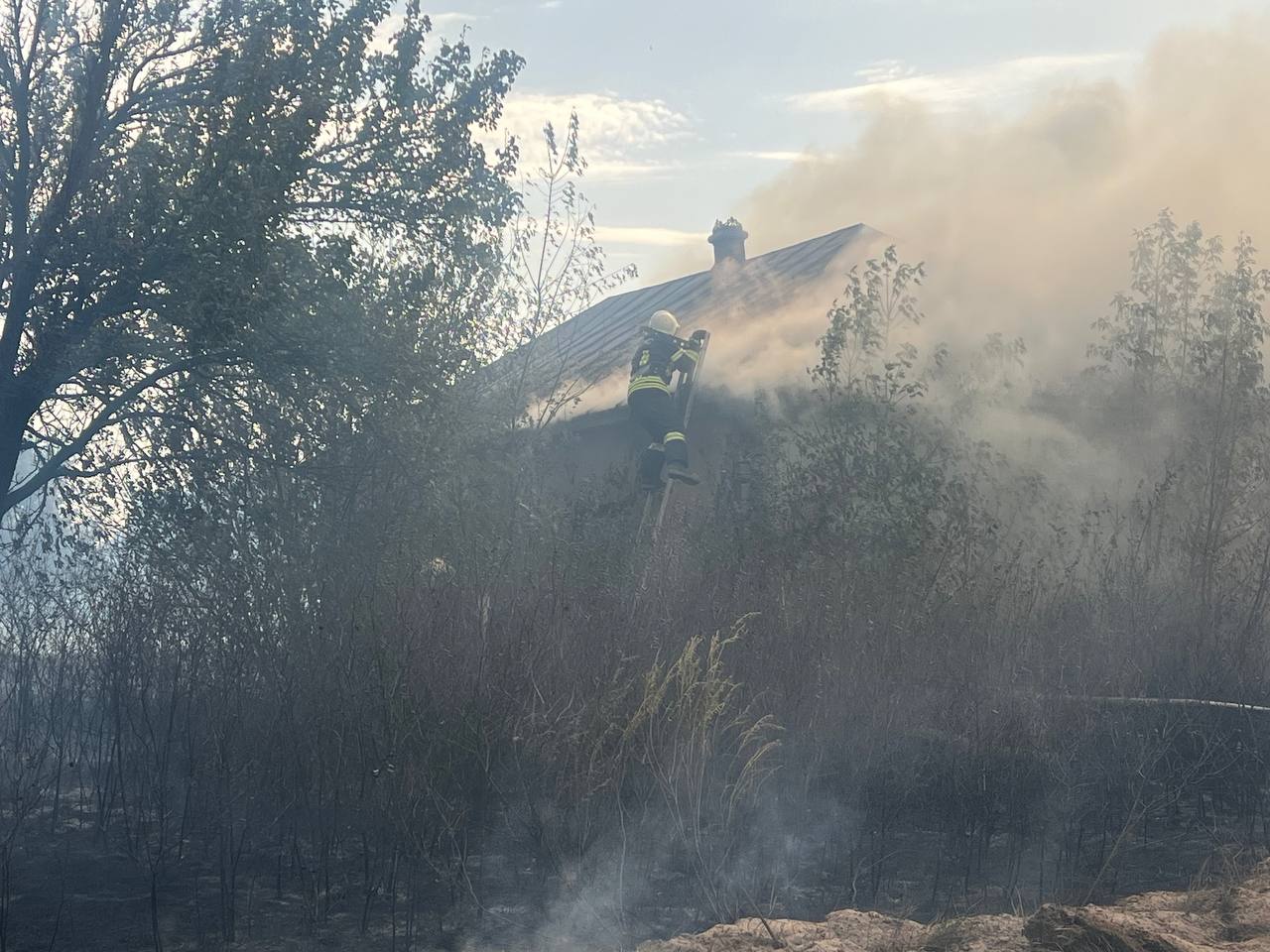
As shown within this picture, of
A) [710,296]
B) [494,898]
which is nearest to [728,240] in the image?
[710,296]

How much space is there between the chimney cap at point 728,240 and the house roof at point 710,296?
1.89ft

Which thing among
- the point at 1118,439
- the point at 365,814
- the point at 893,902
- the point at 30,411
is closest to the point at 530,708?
the point at 365,814

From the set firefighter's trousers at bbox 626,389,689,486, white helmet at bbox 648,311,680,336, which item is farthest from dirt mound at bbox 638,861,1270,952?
white helmet at bbox 648,311,680,336

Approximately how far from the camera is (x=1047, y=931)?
4758 millimetres

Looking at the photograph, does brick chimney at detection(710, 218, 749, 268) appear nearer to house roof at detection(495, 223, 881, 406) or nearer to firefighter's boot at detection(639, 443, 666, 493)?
house roof at detection(495, 223, 881, 406)

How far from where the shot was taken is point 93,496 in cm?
1088

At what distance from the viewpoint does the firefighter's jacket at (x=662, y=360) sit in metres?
13.7

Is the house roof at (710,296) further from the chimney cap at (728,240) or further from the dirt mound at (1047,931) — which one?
the dirt mound at (1047,931)

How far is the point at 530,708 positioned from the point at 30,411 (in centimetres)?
551

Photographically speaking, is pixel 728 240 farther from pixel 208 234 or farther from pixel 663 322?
pixel 208 234

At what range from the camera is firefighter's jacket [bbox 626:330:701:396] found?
13727 millimetres

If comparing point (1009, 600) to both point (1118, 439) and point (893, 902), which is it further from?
point (1118, 439)

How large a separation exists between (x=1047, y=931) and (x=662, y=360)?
31.7ft

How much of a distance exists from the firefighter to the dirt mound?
8155mm
